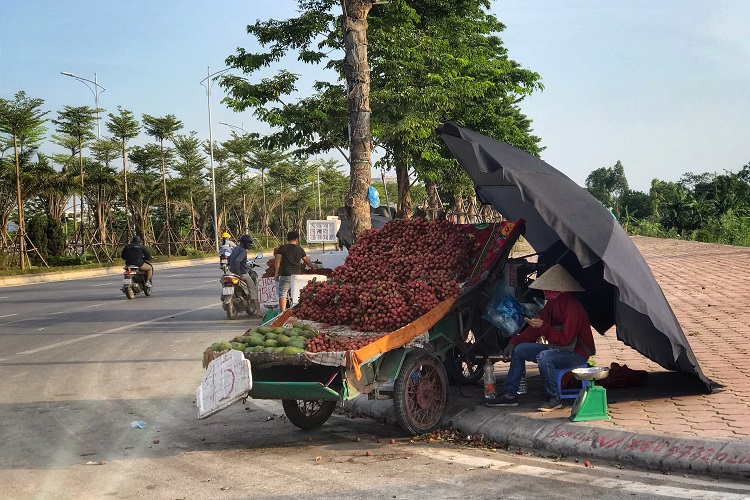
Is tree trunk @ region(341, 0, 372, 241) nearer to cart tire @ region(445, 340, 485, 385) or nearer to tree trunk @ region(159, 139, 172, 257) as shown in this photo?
cart tire @ region(445, 340, 485, 385)

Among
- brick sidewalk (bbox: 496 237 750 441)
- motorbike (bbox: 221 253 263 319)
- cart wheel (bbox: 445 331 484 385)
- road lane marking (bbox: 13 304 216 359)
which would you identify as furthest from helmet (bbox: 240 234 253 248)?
cart wheel (bbox: 445 331 484 385)

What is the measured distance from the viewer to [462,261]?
25.3 ft

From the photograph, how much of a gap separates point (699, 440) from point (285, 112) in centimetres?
1843

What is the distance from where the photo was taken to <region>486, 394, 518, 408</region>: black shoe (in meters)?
7.29

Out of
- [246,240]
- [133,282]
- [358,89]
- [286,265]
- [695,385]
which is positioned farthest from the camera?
[133,282]

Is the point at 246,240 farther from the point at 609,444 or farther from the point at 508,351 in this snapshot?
the point at 609,444

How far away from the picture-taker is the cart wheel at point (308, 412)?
24.0 feet

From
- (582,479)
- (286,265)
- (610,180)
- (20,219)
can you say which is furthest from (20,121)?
(610,180)

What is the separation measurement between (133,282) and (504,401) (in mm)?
17002

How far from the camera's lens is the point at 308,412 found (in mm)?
7480

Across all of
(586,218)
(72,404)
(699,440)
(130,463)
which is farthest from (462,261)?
(72,404)

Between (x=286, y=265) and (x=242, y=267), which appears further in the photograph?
(x=242, y=267)

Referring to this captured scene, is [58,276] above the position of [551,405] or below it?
above

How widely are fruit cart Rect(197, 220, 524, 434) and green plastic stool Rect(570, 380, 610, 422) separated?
3.76 ft
